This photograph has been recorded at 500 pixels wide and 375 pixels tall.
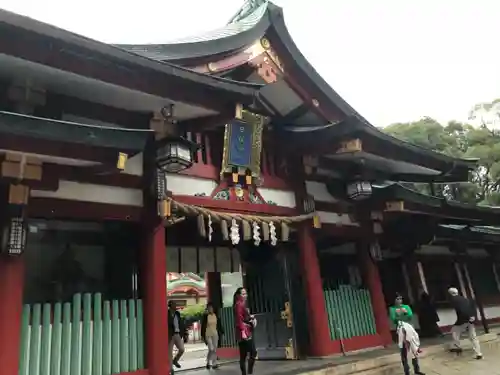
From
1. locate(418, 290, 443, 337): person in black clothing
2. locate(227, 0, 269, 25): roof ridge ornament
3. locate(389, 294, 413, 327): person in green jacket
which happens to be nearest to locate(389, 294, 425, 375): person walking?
locate(389, 294, 413, 327): person in green jacket

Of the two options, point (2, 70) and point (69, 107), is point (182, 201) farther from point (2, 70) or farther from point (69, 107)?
point (2, 70)

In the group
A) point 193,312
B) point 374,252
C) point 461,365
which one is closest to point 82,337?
point 374,252

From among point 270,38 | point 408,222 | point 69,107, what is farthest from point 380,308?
point 69,107

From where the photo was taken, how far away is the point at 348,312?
34.8ft

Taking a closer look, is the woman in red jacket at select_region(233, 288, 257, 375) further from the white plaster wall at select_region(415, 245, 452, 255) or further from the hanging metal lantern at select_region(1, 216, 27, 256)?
the white plaster wall at select_region(415, 245, 452, 255)

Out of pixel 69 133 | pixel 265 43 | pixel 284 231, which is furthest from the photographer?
pixel 265 43

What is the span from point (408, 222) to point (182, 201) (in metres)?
7.60

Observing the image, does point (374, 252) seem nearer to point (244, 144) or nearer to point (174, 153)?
point (244, 144)

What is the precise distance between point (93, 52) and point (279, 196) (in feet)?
17.5

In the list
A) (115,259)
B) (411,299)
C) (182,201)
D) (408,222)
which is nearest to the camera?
(182,201)

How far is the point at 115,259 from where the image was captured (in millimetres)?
9117

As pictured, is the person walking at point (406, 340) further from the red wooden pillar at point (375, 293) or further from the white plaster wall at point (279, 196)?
the white plaster wall at point (279, 196)

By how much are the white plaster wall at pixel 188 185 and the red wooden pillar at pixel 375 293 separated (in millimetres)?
5010

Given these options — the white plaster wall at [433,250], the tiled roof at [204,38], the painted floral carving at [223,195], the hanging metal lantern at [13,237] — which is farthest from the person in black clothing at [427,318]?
the hanging metal lantern at [13,237]
